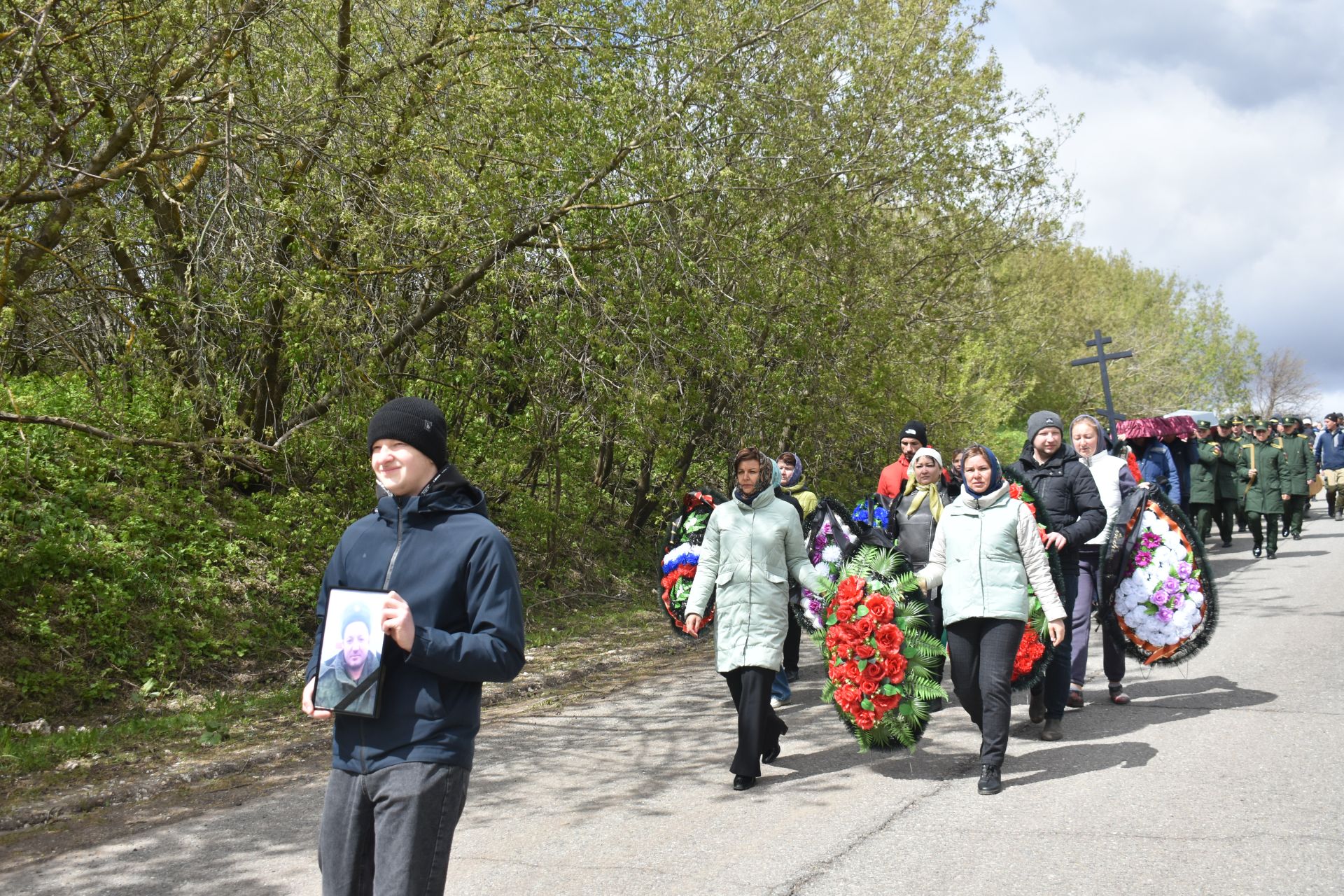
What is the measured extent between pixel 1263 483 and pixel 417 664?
17.3 meters

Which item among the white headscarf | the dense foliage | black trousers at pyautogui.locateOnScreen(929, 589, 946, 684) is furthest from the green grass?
the white headscarf

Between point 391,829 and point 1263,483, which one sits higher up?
point 1263,483

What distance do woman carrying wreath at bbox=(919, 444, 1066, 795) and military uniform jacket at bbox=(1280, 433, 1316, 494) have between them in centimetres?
1419

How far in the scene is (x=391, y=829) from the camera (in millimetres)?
2963

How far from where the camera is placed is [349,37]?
11.1 metres

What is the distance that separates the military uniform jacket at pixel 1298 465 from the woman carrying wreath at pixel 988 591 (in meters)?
14.2

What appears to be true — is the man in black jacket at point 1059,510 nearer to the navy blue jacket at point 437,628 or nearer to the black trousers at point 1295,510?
the navy blue jacket at point 437,628

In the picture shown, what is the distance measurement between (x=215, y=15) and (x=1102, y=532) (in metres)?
8.12

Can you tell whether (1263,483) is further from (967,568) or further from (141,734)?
(141,734)

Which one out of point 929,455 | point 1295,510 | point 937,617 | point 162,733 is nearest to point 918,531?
point 929,455

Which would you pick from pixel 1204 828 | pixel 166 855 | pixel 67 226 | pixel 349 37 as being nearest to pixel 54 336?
pixel 67 226

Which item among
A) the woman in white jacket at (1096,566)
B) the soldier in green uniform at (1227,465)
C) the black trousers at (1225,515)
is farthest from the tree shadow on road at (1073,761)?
the black trousers at (1225,515)

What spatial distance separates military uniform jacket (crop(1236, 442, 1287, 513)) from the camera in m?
17.1

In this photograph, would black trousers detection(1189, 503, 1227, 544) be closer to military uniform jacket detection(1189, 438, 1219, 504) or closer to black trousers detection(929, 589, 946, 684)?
military uniform jacket detection(1189, 438, 1219, 504)
